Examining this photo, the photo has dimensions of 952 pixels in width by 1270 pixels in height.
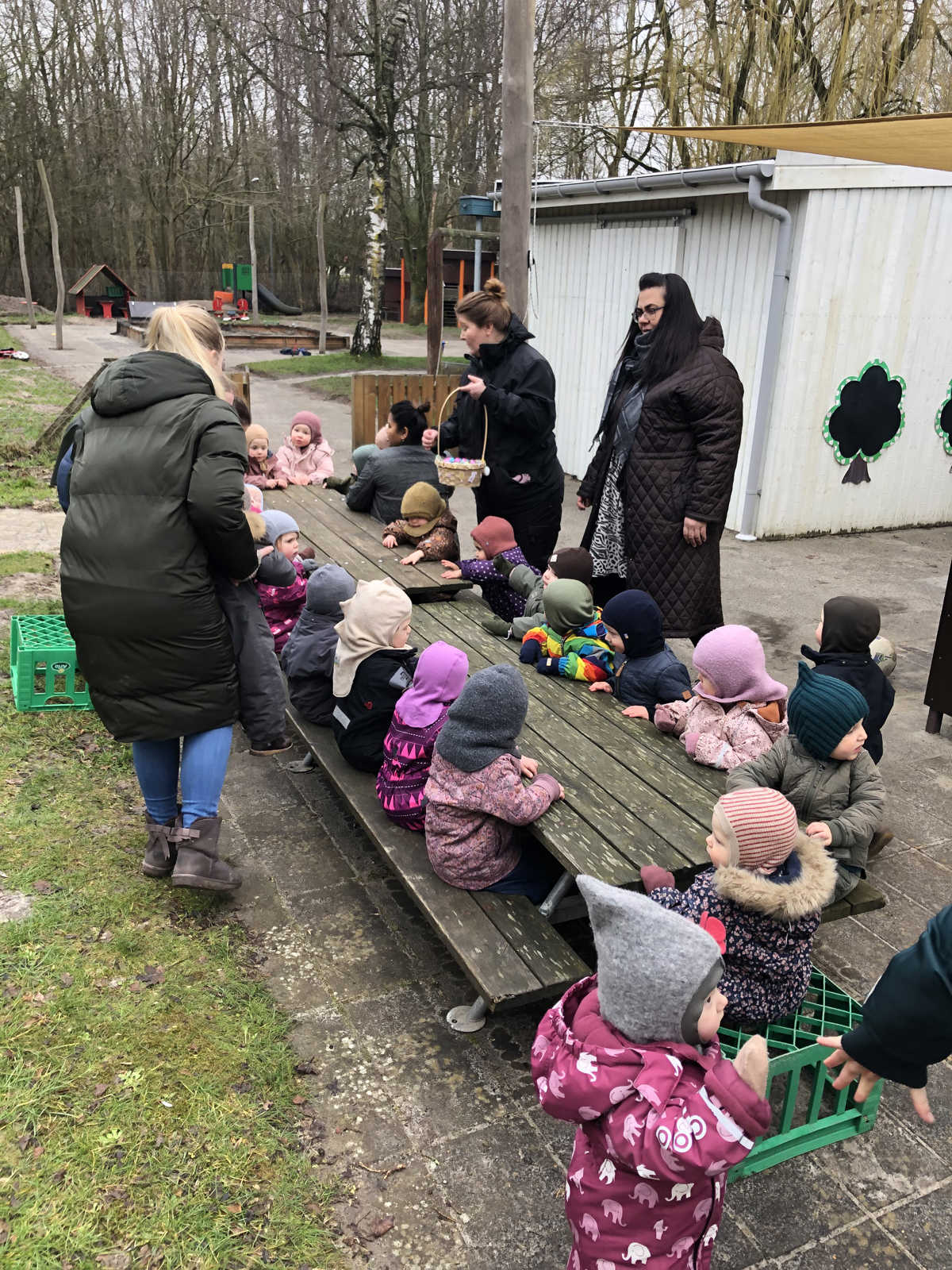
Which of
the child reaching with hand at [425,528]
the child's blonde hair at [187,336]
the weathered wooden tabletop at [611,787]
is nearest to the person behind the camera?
the weathered wooden tabletop at [611,787]

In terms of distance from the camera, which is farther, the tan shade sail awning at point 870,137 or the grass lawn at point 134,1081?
the tan shade sail awning at point 870,137

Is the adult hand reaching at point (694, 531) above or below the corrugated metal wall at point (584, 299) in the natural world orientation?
below

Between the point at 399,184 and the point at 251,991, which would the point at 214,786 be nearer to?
the point at 251,991

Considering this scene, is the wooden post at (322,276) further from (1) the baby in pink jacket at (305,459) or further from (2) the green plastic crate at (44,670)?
(2) the green plastic crate at (44,670)

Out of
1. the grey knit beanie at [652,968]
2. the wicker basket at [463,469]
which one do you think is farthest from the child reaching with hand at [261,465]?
the grey knit beanie at [652,968]

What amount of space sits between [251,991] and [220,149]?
38905 mm

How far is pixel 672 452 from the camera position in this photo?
4.75 m

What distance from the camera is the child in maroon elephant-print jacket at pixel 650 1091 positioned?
1.87 metres

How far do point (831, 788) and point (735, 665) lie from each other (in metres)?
0.53

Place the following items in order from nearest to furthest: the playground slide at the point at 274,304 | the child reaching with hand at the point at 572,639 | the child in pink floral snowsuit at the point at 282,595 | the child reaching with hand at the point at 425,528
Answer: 1. the child reaching with hand at the point at 572,639
2. the child in pink floral snowsuit at the point at 282,595
3. the child reaching with hand at the point at 425,528
4. the playground slide at the point at 274,304

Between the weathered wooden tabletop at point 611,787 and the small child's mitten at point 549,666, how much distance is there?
0.03 metres

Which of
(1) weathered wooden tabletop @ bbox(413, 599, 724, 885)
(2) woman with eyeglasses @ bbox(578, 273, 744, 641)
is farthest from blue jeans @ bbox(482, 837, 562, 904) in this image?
(2) woman with eyeglasses @ bbox(578, 273, 744, 641)

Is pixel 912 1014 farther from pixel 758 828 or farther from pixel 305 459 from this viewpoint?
pixel 305 459

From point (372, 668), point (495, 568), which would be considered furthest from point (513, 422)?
point (372, 668)
